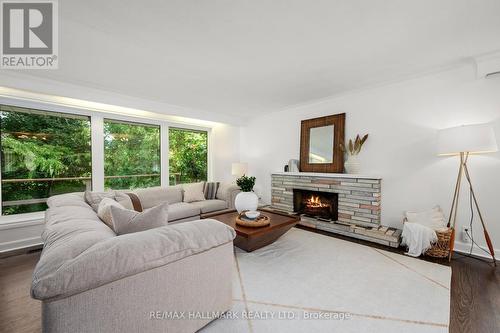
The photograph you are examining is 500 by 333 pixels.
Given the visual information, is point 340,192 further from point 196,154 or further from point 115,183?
point 115,183

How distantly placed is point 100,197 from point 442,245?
4.20 meters

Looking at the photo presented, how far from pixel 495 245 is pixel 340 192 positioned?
1830 millimetres

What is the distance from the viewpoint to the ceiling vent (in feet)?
7.77

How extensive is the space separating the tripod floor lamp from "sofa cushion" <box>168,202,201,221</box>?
11.6ft

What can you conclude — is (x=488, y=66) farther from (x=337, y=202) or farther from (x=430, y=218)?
(x=337, y=202)

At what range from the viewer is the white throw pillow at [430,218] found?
2668 millimetres

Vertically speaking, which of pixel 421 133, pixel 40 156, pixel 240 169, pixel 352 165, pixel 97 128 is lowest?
pixel 240 169

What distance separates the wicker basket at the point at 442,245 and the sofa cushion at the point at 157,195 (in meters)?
3.80

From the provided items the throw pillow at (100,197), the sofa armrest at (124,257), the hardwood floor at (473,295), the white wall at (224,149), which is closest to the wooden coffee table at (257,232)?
the sofa armrest at (124,257)

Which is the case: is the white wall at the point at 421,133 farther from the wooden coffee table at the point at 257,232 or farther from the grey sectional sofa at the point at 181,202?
the grey sectional sofa at the point at 181,202

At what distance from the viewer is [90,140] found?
3.68m

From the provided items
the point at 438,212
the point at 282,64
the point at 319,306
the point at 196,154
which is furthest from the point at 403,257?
the point at 196,154

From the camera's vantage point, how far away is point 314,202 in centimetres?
407

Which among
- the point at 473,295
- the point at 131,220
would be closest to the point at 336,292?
the point at 473,295
